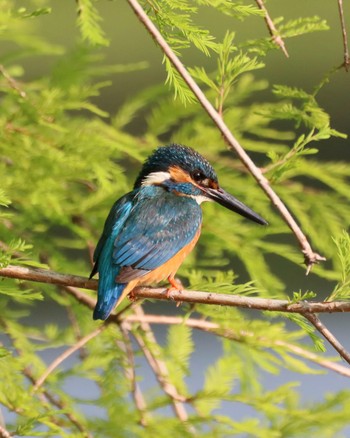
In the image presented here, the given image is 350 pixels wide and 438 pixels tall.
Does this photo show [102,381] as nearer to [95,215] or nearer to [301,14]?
[95,215]

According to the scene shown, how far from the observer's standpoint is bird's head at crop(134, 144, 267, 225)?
205 centimetres

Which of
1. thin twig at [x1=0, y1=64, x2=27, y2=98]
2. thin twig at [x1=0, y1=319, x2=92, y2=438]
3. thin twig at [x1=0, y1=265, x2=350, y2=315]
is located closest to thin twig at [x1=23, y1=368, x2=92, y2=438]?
thin twig at [x1=0, y1=319, x2=92, y2=438]

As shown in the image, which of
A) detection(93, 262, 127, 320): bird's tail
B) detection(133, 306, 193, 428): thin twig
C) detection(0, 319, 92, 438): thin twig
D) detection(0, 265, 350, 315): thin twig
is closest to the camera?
detection(0, 265, 350, 315): thin twig

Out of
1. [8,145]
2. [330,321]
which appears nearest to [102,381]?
[8,145]

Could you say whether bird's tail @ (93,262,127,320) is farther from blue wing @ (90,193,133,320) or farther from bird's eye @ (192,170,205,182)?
bird's eye @ (192,170,205,182)

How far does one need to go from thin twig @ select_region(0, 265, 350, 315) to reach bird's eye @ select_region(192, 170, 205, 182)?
306mm

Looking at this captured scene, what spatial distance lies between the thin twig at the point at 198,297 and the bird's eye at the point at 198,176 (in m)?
0.31

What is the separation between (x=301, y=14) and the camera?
583cm

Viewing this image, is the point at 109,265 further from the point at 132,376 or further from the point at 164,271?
the point at 132,376

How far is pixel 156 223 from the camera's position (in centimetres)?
192

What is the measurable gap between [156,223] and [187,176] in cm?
18

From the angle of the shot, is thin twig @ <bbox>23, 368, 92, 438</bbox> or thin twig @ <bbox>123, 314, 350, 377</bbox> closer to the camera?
thin twig @ <bbox>23, 368, 92, 438</bbox>

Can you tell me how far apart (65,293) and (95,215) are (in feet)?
0.60

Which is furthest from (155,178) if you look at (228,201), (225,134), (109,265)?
(225,134)
